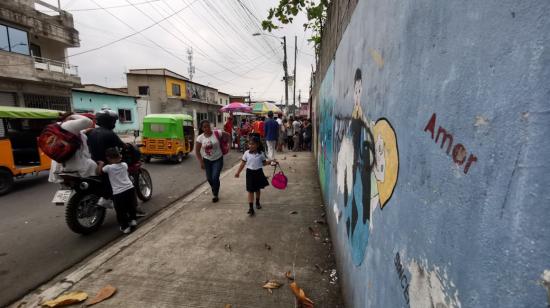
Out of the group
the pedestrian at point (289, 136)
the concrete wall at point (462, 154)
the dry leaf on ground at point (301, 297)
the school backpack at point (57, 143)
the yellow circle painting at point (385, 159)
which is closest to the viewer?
the concrete wall at point (462, 154)

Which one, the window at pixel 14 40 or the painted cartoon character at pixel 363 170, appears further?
the window at pixel 14 40

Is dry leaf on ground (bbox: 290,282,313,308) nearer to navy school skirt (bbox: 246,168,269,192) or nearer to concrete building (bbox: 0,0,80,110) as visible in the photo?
navy school skirt (bbox: 246,168,269,192)

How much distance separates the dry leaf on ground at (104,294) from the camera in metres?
2.77

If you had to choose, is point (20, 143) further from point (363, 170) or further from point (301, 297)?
point (363, 170)

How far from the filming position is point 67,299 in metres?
2.76

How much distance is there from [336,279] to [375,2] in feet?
8.81

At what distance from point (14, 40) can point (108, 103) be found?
752 cm

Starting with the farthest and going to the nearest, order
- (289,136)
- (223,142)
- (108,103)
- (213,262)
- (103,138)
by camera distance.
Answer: (108,103) < (289,136) < (223,142) < (103,138) < (213,262)

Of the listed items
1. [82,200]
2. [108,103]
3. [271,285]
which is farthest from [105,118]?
[108,103]

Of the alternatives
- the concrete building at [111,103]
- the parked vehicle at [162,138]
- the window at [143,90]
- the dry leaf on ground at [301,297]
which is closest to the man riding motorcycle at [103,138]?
the dry leaf on ground at [301,297]

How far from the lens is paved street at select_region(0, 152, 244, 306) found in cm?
325

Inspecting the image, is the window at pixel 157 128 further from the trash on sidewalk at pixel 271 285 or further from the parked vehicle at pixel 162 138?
the trash on sidewalk at pixel 271 285

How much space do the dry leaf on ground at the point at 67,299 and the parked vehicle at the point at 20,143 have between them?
5.51 metres

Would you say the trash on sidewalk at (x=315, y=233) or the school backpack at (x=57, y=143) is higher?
the school backpack at (x=57, y=143)
